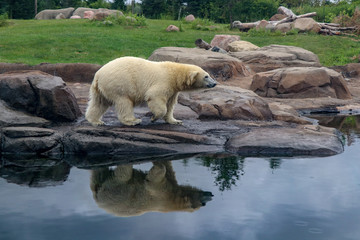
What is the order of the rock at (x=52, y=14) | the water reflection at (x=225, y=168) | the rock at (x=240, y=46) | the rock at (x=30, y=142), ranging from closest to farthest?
the water reflection at (x=225, y=168), the rock at (x=30, y=142), the rock at (x=240, y=46), the rock at (x=52, y=14)

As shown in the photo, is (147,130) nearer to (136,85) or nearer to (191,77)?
(136,85)

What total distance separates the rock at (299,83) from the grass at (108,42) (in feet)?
20.9

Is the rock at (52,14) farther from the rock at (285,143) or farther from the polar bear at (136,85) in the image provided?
the rock at (285,143)

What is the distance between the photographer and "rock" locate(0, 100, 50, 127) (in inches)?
316

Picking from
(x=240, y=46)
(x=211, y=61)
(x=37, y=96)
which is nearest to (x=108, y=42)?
(x=240, y=46)

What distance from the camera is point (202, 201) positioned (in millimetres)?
5637

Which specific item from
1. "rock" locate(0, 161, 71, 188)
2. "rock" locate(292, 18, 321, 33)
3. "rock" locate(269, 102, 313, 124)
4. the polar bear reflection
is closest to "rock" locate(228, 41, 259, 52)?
"rock" locate(292, 18, 321, 33)

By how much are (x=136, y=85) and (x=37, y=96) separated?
6.49ft

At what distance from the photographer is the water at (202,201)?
4.78 meters

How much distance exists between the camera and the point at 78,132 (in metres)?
7.87

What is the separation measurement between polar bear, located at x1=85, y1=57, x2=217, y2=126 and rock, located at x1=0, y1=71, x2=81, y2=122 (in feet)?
2.04

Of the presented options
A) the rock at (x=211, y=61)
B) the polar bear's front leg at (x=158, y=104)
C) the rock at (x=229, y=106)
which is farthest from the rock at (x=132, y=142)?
the rock at (x=211, y=61)

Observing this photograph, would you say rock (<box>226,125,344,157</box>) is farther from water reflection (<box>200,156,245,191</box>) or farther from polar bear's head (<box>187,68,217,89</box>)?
polar bear's head (<box>187,68,217,89</box>)

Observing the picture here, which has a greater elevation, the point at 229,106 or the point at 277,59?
the point at 277,59
